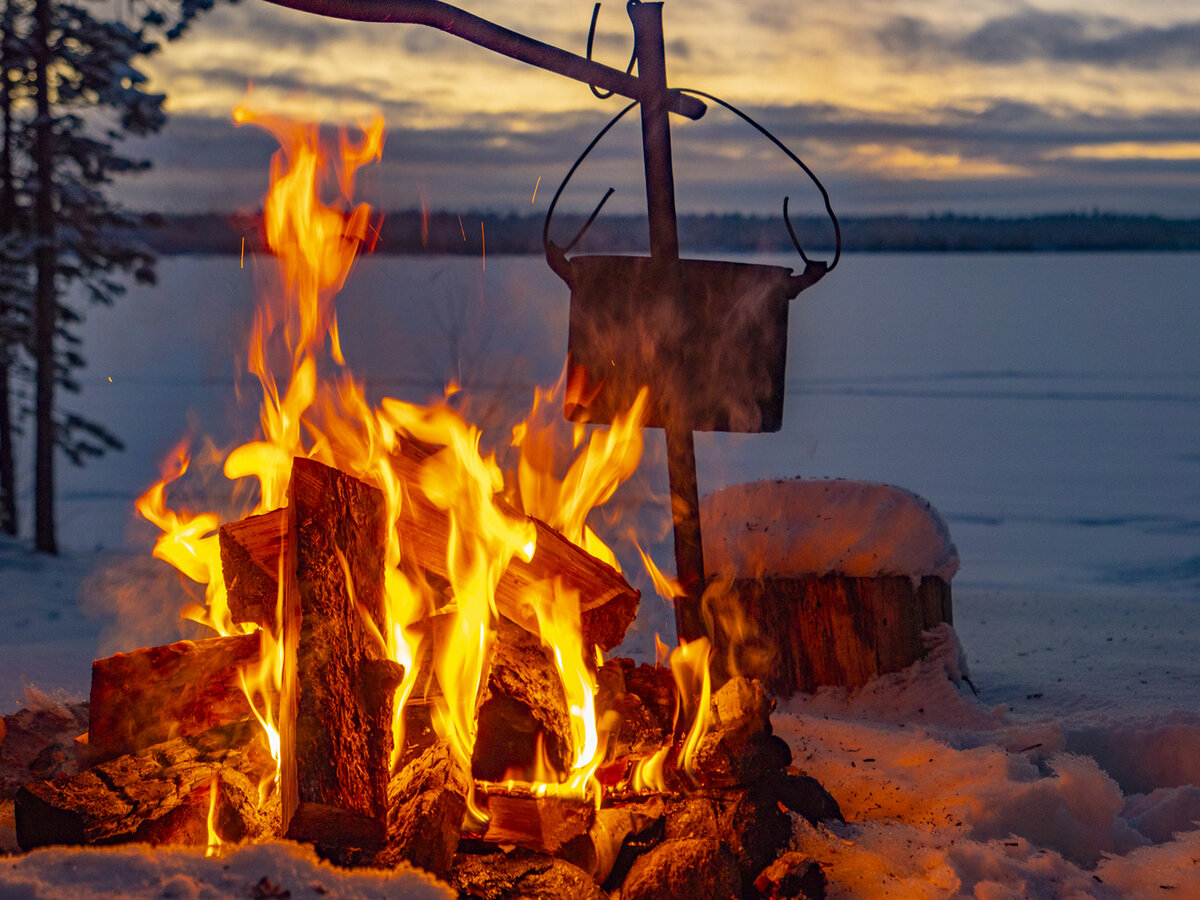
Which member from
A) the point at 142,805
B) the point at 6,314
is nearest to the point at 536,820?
the point at 142,805

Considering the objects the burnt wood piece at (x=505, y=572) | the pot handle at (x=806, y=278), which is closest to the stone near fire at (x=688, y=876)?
the burnt wood piece at (x=505, y=572)

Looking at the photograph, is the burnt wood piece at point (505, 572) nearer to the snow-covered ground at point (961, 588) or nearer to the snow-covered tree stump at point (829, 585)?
the snow-covered ground at point (961, 588)

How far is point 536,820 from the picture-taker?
2.94m

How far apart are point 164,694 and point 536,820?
4.12 feet

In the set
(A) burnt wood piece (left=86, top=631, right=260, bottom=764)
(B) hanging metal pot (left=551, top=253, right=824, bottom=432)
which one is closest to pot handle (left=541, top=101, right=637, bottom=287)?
(B) hanging metal pot (left=551, top=253, right=824, bottom=432)

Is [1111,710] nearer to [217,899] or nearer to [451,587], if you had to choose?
[451,587]

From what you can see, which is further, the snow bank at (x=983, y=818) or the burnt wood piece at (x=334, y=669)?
the snow bank at (x=983, y=818)

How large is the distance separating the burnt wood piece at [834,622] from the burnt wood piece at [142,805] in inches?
93.8

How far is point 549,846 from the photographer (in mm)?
2920

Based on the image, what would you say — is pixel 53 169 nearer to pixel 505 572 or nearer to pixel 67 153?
pixel 67 153

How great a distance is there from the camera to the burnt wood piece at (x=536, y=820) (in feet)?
9.62

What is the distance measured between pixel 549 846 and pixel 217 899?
906 millimetres

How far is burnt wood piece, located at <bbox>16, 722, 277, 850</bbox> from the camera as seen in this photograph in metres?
2.86

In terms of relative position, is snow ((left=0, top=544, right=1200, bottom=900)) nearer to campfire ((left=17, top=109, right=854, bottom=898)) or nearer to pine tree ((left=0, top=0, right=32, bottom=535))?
campfire ((left=17, top=109, right=854, bottom=898))
